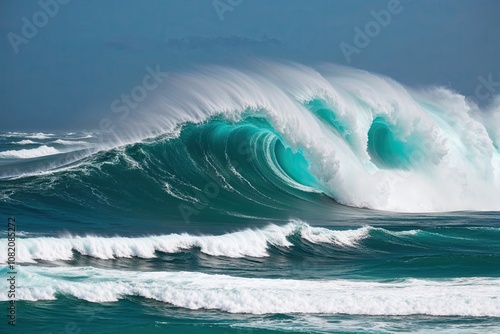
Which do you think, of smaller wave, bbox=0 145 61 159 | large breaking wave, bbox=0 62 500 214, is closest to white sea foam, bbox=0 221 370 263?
large breaking wave, bbox=0 62 500 214

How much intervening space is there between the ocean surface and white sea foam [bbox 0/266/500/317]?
29 millimetres

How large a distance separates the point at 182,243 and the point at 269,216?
4711mm

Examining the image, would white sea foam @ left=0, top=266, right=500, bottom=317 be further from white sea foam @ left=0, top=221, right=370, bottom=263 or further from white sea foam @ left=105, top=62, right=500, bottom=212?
white sea foam @ left=105, top=62, right=500, bottom=212

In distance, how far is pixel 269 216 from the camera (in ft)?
59.9

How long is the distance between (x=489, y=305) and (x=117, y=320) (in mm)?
4945

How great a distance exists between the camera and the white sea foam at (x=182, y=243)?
39.8 feet

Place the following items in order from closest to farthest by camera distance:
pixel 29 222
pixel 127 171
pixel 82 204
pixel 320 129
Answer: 1. pixel 29 222
2. pixel 82 204
3. pixel 127 171
4. pixel 320 129

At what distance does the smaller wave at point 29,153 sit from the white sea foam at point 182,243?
24276 mm

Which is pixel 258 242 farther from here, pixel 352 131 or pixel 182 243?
pixel 352 131

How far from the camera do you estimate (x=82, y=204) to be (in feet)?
55.1

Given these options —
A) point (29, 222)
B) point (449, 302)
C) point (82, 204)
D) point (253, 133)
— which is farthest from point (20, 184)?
point (449, 302)

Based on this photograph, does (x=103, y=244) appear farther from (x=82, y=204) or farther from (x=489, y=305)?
(x=489, y=305)

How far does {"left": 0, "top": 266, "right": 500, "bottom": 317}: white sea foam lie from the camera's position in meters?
10.0

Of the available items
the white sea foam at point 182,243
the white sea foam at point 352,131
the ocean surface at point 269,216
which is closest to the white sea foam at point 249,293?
the ocean surface at point 269,216
